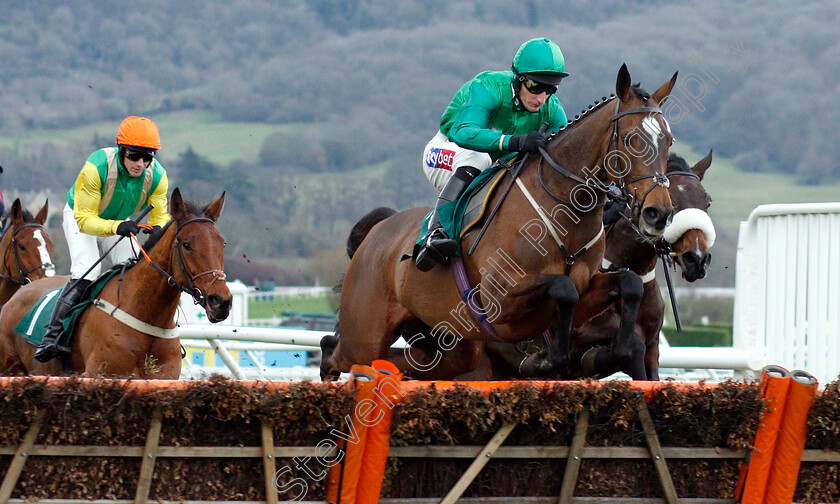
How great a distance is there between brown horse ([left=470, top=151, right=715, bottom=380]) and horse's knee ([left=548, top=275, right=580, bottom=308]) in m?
0.66

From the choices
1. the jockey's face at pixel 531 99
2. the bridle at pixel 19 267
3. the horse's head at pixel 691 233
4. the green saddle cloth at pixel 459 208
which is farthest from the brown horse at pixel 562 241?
the bridle at pixel 19 267

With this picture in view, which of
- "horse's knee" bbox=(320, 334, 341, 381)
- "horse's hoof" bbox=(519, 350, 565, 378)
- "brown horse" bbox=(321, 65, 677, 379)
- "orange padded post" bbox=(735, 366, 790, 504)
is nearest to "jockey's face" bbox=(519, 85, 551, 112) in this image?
"brown horse" bbox=(321, 65, 677, 379)

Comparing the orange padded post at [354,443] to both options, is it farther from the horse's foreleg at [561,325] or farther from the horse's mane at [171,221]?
the horse's mane at [171,221]

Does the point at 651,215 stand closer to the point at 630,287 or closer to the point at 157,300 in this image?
the point at 630,287

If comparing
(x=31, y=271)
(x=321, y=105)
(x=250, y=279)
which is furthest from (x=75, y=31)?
(x=31, y=271)

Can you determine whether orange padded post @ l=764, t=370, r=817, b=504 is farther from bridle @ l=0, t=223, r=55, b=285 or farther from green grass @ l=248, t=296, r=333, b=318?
green grass @ l=248, t=296, r=333, b=318

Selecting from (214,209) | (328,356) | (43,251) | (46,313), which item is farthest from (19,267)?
(328,356)

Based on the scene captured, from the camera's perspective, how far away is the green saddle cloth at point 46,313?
17.9ft

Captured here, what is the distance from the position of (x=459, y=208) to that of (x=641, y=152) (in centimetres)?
107

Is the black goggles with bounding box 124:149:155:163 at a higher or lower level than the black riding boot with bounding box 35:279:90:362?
higher

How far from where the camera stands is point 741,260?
654cm

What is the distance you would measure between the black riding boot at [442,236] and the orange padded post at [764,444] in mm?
1648

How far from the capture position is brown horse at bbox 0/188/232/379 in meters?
5.05

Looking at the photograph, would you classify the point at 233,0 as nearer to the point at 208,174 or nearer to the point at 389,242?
the point at 208,174
